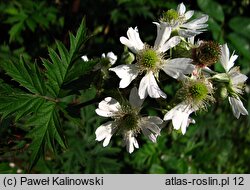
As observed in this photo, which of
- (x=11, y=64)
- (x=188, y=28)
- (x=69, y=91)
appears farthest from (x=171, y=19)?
(x=11, y=64)

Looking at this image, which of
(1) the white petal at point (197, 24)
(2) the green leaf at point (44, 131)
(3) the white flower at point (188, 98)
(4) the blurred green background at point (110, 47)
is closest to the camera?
(2) the green leaf at point (44, 131)

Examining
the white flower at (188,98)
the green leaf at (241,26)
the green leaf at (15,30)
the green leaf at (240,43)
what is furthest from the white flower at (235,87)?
the green leaf at (15,30)

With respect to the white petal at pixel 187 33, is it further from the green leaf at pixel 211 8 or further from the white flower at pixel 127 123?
the green leaf at pixel 211 8

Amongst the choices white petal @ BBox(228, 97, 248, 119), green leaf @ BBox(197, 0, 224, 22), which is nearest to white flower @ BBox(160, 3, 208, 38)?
→ white petal @ BBox(228, 97, 248, 119)

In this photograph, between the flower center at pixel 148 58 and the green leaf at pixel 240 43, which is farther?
the green leaf at pixel 240 43

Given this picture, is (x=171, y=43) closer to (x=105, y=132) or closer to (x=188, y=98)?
(x=188, y=98)

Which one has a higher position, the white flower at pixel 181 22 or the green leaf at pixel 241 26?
the white flower at pixel 181 22

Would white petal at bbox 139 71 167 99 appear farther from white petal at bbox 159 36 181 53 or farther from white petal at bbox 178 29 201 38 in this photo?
white petal at bbox 178 29 201 38

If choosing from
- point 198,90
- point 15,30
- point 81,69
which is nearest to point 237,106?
point 198,90
